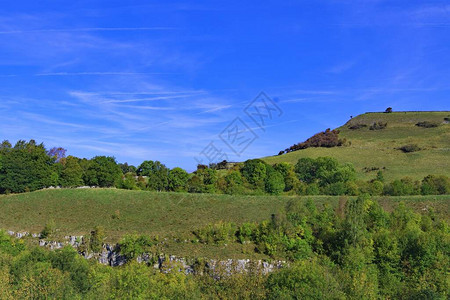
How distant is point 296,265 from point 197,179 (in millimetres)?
52570

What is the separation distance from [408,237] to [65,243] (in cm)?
4573

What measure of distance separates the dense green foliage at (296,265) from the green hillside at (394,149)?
4894cm

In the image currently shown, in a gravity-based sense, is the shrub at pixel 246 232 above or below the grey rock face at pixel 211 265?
above

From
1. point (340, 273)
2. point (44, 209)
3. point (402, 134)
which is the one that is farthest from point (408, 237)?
point (402, 134)

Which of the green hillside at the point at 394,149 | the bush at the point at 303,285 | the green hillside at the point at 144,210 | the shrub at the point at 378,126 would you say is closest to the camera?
the bush at the point at 303,285

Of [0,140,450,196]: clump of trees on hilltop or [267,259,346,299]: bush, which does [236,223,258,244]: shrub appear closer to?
[267,259,346,299]: bush

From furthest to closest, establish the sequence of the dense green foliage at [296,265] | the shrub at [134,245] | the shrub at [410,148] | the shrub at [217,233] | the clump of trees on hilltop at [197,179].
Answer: the shrub at [410,148], the clump of trees on hilltop at [197,179], the shrub at [217,233], the shrub at [134,245], the dense green foliage at [296,265]

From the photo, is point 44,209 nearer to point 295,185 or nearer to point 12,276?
point 12,276

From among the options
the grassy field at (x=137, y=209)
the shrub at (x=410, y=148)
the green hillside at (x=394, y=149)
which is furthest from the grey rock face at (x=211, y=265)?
the shrub at (x=410, y=148)

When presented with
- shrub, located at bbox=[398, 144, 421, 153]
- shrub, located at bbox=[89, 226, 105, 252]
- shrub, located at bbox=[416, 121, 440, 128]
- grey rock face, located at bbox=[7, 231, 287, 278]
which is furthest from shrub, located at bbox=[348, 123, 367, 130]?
shrub, located at bbox=[89, 226, 105, 252]

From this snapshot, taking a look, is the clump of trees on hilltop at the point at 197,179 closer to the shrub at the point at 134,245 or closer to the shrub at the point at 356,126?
the shrub at the point at 134,245

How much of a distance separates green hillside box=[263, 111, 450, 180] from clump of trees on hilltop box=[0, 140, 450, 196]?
1678 cm

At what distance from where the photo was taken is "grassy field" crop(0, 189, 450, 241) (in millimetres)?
59312

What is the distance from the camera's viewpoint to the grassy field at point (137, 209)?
59.3m
